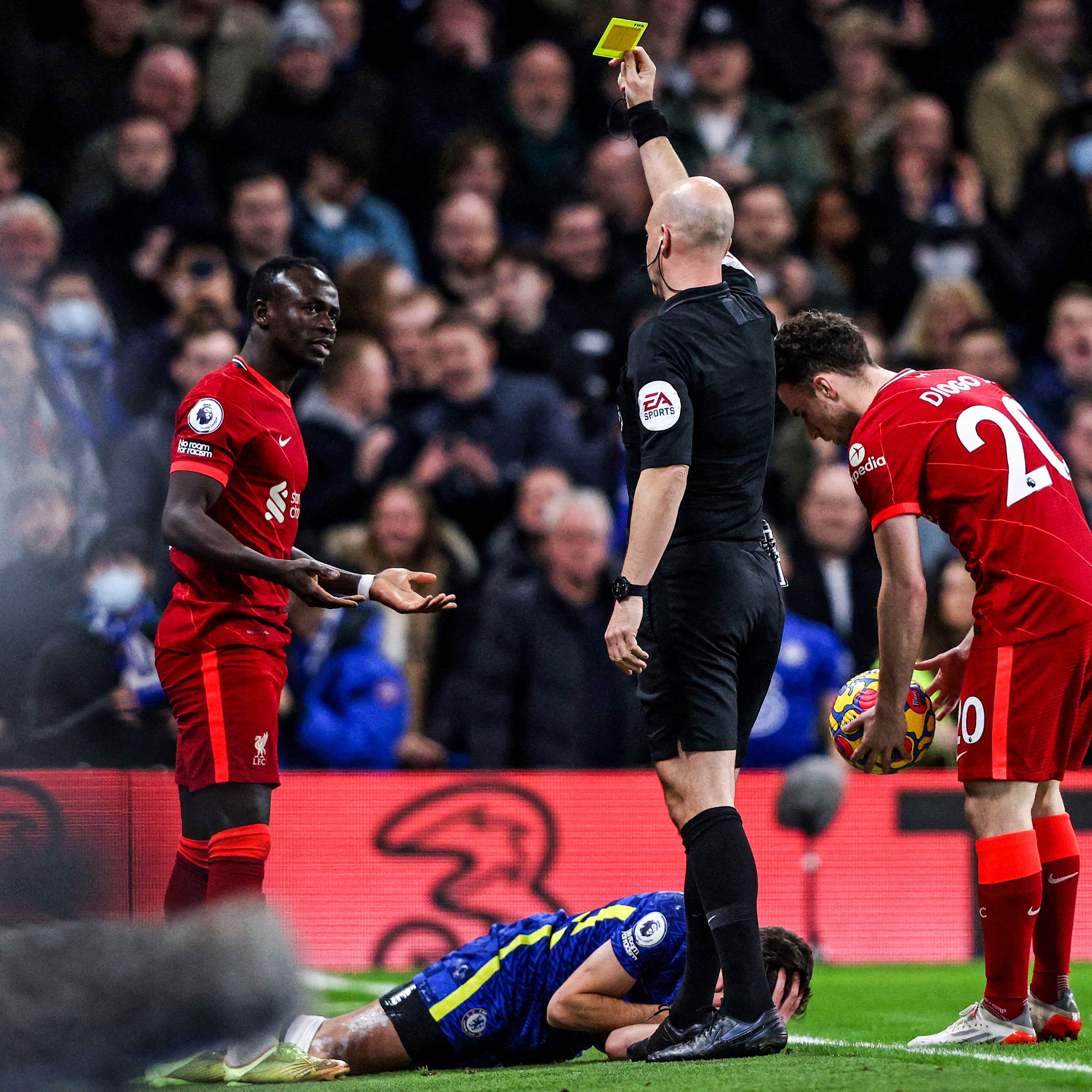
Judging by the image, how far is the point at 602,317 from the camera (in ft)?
37.9

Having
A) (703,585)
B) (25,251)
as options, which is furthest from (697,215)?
(25,251)

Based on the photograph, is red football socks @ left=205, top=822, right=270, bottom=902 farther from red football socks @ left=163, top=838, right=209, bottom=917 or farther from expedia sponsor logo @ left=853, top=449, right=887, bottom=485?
expedia sponsor logo @ left=853, top=449, right=887, bottom=485

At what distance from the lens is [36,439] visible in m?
9.49

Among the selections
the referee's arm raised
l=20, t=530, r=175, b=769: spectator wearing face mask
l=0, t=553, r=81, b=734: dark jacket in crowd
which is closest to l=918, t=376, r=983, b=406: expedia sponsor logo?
the referee's arm raised

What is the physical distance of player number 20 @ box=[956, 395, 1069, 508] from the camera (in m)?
4.73

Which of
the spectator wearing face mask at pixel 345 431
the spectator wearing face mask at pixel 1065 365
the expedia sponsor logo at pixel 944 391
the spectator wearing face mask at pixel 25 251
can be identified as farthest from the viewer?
the spectator wearing face mask at pixel 1065 365

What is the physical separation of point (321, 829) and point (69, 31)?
24.9 feet

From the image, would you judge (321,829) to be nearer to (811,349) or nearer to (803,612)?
(803,612)

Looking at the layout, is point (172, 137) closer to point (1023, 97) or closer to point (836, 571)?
point (836, 571)

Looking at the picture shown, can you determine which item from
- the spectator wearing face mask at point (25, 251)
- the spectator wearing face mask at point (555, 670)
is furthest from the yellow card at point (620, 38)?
the spectator wearing face mask at point (25, 251)

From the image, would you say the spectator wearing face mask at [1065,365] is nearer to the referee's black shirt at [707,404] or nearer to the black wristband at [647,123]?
the black wristband at [647,123]

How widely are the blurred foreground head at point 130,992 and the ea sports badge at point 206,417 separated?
2293mm

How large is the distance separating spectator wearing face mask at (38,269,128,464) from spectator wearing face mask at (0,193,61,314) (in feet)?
0.40

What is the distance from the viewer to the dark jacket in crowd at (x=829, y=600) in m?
9.85
